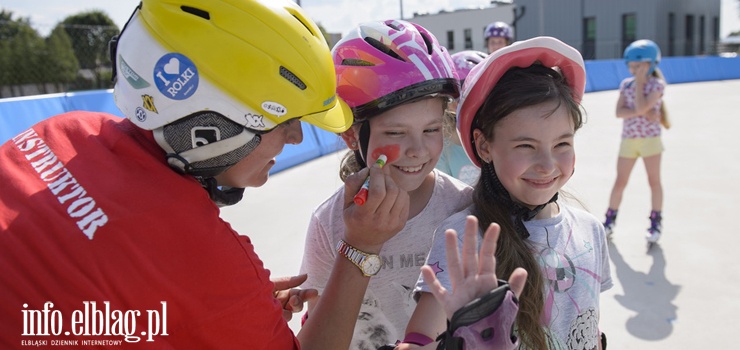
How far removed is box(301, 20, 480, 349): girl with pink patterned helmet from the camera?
214 centimetres

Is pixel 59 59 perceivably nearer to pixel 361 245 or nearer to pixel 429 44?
pixel 429 44

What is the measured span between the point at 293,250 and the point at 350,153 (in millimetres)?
3223

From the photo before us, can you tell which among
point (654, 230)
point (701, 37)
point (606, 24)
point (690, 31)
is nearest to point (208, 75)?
point (654, 230)

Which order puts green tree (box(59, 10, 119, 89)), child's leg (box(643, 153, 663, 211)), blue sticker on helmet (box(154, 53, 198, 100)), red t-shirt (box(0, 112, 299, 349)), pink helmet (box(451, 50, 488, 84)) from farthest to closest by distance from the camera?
green tree (box(59, 10, 119, 89)), child's leg (box(643, 153, 663, 211)), pink helmet (box(451, 50, 488, 84)), blue sticker on helmet (box(154, 53, 198, 100)), red t-shirt (box(0, 112, 299, 349))

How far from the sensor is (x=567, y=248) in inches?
76.8

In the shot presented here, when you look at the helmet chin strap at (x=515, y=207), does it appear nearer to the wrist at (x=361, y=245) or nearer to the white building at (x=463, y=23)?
the wrist at (x=361, y=245)

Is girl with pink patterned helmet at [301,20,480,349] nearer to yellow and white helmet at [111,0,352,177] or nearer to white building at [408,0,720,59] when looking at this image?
yellow and white helmet at [111,0,352,177]

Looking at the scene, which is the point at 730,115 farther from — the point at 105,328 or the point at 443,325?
the point at 105,328

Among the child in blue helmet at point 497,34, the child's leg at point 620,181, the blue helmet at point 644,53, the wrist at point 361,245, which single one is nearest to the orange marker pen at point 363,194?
the wrist at point 361,245

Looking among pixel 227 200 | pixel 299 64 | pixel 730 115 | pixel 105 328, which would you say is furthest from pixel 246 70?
pixel 730 115

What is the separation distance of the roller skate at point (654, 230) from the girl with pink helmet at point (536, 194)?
3843 mm

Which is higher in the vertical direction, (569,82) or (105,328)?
(569,82)

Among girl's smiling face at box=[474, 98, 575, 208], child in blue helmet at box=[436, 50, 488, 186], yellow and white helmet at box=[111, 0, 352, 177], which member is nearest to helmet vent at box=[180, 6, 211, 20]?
yellow and white helmet at box=[111, 0, 352, 177]

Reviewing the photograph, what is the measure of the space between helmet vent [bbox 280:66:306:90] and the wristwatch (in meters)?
0.55
